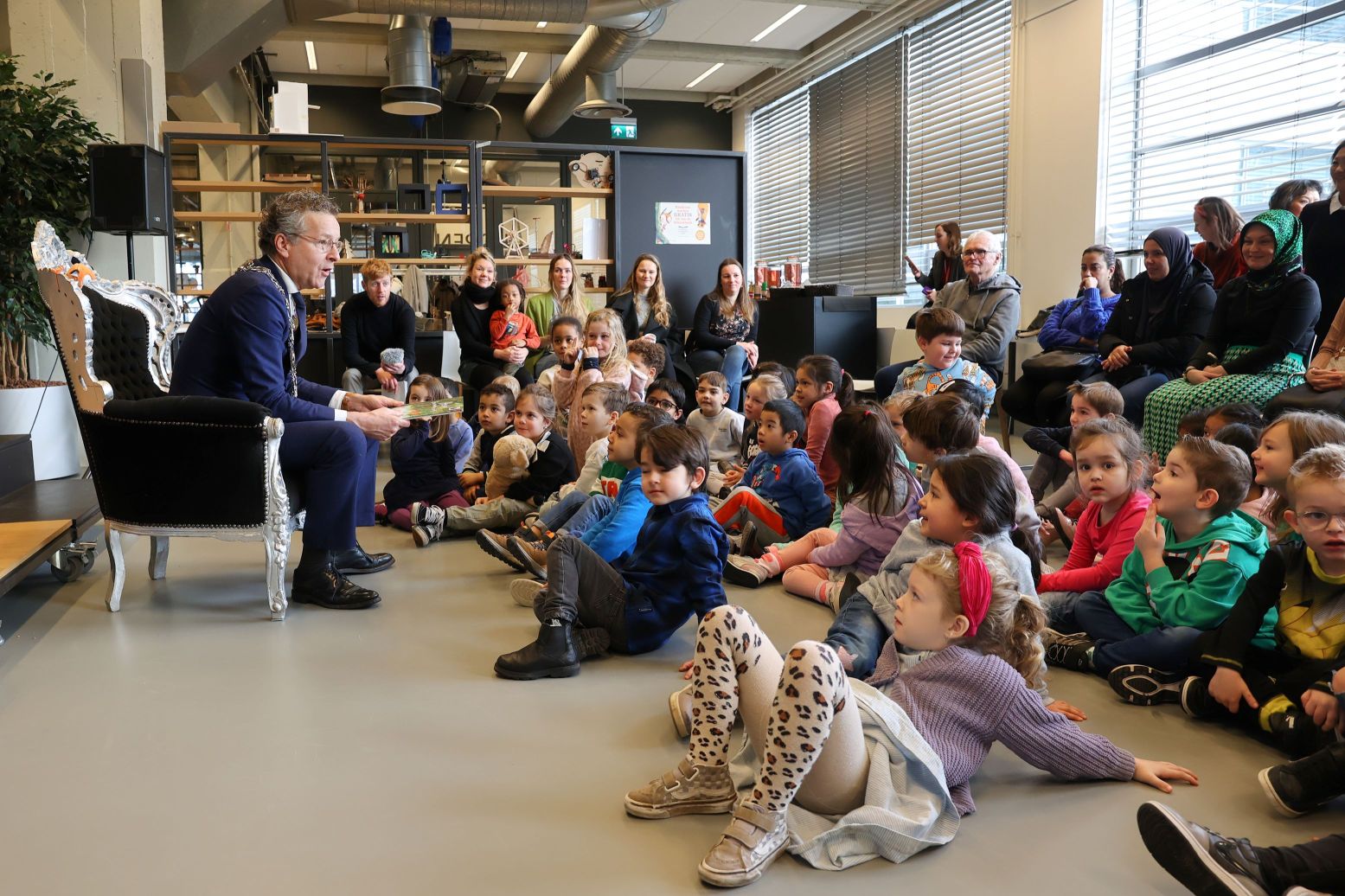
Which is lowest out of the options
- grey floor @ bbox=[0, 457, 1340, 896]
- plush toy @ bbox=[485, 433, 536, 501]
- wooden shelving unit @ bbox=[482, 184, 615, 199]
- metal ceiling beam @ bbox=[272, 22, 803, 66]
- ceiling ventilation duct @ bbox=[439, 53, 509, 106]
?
grey floor @ bbox=[0, 457, 1340, 896]

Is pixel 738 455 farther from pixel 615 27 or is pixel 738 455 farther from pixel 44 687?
pixel 615 27

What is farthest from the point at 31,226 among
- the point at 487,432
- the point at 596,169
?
the point at 596,169

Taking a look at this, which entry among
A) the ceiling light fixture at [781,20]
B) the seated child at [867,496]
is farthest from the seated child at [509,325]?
the ceiling light fixture at [781,20]

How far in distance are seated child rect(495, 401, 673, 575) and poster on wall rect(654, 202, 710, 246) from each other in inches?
165

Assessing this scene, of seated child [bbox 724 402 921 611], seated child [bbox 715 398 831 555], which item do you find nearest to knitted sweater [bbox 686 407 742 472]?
seated child [bbox 715 398 831 555]

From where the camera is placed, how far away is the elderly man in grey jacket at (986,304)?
510cm

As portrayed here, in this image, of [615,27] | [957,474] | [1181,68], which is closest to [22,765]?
[957,474]

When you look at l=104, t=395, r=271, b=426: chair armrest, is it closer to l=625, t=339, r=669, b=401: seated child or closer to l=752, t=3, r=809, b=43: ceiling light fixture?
l=625, t=339, r=669, b=401: seated child

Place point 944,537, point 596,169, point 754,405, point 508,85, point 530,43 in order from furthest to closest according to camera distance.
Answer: point 508,85, point 530,43, point 596,169, point 754,405, point 944,537

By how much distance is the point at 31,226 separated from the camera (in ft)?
18.0

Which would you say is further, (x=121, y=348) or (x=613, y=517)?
(x=121, y=348)

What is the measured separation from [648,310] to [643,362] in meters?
1.11

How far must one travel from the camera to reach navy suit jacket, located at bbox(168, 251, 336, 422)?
318 centimetres

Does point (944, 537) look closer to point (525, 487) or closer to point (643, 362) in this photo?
point (525, 487)
